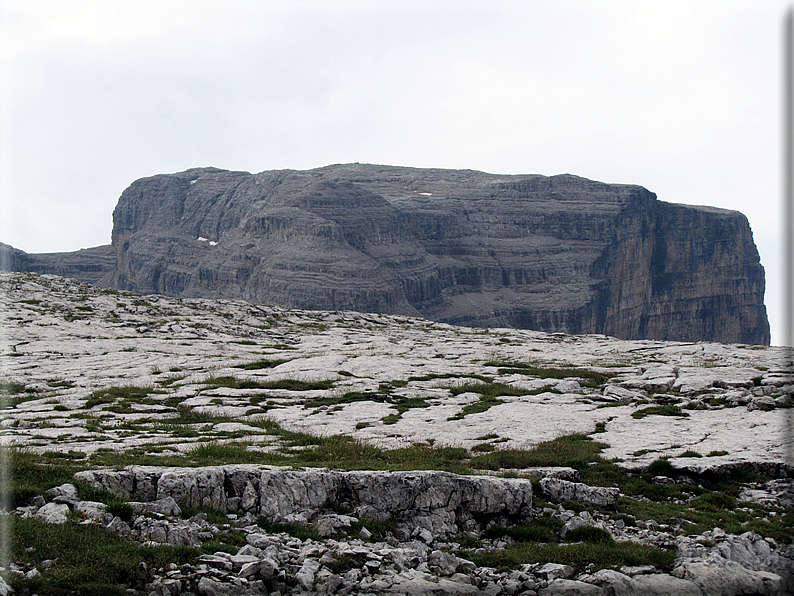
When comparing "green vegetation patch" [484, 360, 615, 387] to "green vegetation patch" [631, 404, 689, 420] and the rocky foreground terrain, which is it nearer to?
the rocky foreground terrain

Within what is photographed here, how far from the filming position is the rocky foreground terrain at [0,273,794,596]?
38.9ft

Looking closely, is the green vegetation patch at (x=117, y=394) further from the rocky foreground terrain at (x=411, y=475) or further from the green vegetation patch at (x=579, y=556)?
the green vegetation patch at (x=579, y=556)

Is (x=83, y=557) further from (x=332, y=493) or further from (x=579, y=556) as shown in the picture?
(x=579, y=556)

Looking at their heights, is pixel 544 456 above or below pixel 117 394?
below

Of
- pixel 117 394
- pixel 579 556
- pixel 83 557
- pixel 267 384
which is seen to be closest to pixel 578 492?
pixel 579 556

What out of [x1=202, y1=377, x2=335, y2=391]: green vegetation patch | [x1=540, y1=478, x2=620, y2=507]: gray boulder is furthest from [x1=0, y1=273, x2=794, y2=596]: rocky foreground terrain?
[x1=202, y1=377, x2=335, y2=391]: green vegetation patch

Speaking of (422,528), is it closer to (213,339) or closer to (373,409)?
(373,409)

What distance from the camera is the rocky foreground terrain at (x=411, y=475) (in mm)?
11859

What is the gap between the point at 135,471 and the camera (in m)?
14.0

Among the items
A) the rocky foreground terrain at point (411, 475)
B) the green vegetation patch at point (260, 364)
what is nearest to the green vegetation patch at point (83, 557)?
the rocky foreground terrain at point (411, 475)

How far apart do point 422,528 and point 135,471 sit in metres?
5.99

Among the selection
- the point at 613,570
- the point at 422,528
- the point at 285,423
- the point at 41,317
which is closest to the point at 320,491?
the point at 422,528

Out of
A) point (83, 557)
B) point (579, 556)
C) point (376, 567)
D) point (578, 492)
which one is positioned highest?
point (83, 557)

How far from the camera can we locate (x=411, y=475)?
47.4 feet
